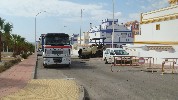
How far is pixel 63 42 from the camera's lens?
2819cm

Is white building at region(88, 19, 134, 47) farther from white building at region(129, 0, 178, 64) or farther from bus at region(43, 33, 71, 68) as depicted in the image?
bus at region(43, 33, 71, 68)

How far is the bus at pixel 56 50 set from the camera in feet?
91.1

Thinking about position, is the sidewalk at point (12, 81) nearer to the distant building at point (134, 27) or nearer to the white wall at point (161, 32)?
the white wall at point (161, 32)

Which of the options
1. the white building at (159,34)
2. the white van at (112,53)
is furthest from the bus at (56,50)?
the white building at (159,34)

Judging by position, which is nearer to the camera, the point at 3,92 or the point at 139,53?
the point at 3,92

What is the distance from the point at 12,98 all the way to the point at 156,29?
91.8ft

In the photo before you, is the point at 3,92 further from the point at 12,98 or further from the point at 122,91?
the point at 122,91

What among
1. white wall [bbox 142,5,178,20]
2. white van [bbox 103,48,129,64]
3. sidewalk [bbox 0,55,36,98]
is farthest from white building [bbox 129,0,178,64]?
sidewalk [bbox 0,55,36,98]

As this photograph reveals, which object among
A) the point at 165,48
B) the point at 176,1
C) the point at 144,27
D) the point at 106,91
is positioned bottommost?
the point at 106,91

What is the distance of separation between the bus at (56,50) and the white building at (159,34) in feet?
35.9

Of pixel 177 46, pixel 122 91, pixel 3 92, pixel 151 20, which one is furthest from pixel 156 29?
pixel 3 92

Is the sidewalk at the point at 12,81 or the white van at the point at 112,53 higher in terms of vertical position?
the white van at the point at 112,53

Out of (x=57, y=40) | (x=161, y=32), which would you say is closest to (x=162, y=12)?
(x=161, y=32)

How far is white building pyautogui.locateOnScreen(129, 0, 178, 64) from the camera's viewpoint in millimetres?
32969
